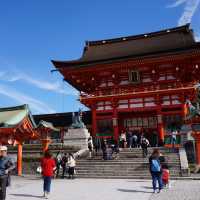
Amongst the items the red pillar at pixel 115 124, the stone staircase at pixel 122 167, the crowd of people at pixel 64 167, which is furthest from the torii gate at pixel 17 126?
the red pillar at pixel 115 124

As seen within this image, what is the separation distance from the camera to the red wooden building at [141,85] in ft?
93.3

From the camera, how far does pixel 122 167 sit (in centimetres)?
1970

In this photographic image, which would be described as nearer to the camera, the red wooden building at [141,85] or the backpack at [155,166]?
the backpack at [155,166]

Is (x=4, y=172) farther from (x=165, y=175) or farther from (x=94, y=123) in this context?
(x=94, y=123)

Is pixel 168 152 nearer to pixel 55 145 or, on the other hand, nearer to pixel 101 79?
pixel 55 145

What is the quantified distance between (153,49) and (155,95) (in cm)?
557

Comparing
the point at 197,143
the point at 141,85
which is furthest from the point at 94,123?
the point at 197,143

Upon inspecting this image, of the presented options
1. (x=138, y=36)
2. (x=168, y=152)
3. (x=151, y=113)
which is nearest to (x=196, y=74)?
(x=151, y=113)

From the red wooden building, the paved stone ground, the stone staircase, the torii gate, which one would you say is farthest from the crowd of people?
the red wooden building

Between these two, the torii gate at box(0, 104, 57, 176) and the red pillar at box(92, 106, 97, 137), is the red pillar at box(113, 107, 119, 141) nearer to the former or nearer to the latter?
the red pillar at box(92, 106, 97, 137)

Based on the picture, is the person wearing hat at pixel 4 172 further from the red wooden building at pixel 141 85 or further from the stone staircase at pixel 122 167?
the red wooden building at pixel 141 85

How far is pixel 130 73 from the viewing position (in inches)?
1221

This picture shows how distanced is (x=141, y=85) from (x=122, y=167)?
1267cm

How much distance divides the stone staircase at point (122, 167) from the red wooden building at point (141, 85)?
7454 millimetres
